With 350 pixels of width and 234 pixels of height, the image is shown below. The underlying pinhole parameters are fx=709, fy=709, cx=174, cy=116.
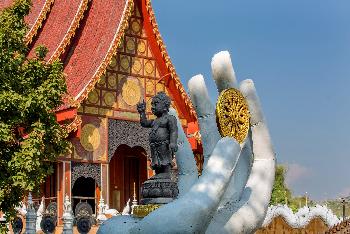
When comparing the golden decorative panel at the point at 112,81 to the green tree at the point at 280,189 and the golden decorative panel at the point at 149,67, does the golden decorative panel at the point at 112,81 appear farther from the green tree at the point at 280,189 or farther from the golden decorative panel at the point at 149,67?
the green tree at the point at 280,189

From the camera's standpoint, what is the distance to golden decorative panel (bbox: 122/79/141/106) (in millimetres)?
21234

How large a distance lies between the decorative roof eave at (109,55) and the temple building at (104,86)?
1.1 inches

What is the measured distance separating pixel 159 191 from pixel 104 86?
12.8 m

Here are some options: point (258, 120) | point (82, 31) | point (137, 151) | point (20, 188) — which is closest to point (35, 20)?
point (82, 31)

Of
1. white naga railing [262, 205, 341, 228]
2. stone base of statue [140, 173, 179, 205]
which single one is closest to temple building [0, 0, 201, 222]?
white naga railing [262, 205, 341, 228]

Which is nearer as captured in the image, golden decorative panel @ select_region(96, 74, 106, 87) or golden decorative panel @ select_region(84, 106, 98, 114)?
golden decorative panel @ select_region(84, 106, 98, 114)

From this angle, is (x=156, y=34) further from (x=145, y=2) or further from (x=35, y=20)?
(x=35, y=20)

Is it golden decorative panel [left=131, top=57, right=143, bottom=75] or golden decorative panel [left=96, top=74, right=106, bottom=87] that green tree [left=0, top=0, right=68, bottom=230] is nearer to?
golden decorative panel [left=96, top=74, right=106, bottom=87]

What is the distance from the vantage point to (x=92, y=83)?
19422mm

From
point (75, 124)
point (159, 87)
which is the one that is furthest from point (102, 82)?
point (75, 124)

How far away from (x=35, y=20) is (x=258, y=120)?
13.9m

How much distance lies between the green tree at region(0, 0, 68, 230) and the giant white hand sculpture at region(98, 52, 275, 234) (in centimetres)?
448

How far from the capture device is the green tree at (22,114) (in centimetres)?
1271

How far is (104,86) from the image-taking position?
68.2 ft
